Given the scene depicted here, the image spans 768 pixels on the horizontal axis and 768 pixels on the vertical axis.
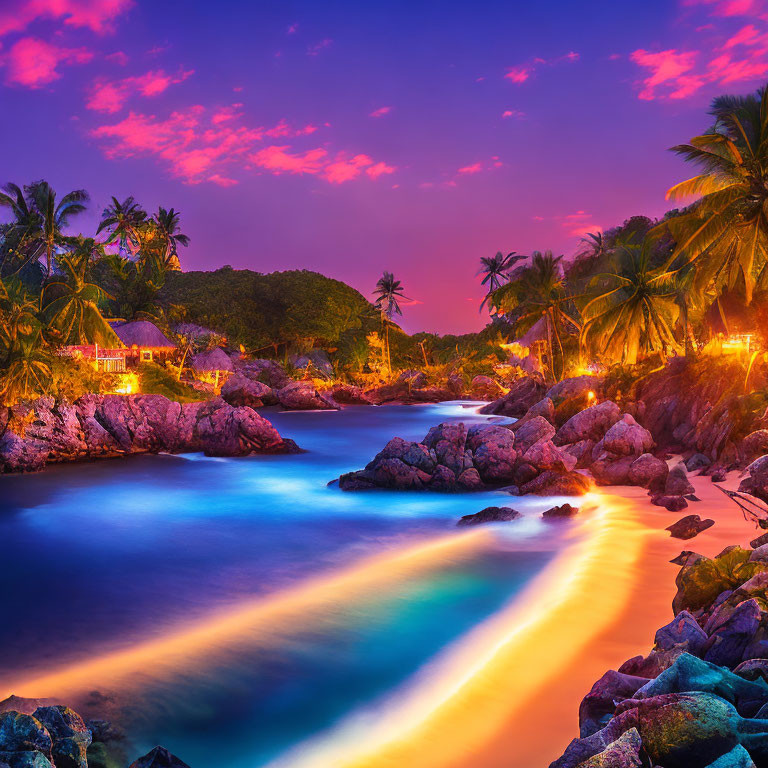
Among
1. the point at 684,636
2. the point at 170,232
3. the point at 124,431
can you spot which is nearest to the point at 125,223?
the point at 170,232

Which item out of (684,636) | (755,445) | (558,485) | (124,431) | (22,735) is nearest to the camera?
(22,735)

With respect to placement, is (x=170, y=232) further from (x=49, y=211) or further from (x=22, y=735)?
(x=22, y=735)

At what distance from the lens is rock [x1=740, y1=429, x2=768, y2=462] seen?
11.6 m

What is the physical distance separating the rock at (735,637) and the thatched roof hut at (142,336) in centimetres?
2895

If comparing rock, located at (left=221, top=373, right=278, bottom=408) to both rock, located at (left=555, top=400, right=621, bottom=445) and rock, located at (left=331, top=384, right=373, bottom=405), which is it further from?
rock, located at (left=555, top=400, right=621, bottom=445)

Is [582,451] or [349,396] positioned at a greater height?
[349,396]

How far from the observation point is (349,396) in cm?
4147

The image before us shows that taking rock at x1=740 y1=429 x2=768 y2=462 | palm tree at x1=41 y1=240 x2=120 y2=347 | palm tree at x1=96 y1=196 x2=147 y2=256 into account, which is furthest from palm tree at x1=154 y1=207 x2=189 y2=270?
rock at x1=740 y1=429 x2=768 y2=462

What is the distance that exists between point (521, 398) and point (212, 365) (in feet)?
60.3

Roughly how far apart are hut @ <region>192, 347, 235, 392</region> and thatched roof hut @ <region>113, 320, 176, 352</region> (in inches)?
198

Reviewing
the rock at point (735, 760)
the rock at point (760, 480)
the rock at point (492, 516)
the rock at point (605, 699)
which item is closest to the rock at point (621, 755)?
the rock at point (735, 760)

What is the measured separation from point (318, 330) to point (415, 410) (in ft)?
54.5

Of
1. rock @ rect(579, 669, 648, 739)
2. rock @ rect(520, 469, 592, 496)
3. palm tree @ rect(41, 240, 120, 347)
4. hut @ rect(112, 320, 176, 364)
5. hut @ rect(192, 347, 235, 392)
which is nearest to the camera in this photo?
rock @ rect(579, 669, 648, 739)

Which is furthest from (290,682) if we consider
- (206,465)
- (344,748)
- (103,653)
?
(206,465)
